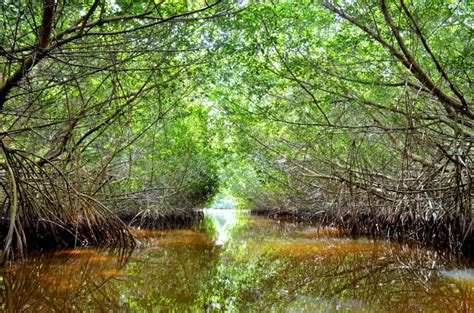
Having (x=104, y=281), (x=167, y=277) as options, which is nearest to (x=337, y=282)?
(x=167, y=277)

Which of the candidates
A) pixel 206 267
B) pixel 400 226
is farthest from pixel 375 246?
pixel 206 267

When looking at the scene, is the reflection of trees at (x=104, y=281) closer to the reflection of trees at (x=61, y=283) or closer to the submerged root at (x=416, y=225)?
the reflection of trees at (x=61, y=283)

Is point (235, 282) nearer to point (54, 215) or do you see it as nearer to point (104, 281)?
point (104, 281)

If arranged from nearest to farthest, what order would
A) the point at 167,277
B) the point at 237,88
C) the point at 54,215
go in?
1. the point at 167,277
2. the point at 54,215
3. the point at 237,88

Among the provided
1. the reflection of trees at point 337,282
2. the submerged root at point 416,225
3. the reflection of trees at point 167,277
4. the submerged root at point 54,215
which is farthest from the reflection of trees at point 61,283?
the submerged root at point 416,225

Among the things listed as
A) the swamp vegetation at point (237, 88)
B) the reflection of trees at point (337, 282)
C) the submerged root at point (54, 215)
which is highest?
the swamp vegetation at point (237, 88)

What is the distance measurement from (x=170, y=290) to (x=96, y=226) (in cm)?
267

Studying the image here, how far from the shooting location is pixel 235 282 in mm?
2705

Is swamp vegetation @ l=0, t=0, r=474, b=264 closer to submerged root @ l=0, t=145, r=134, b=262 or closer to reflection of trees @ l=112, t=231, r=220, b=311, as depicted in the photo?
submerged root @ l=0, t=145, r=134, b=262

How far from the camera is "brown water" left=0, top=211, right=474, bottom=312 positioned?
2.11m

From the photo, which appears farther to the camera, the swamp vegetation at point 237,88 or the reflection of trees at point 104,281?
the swamp vegetation at point 237,88

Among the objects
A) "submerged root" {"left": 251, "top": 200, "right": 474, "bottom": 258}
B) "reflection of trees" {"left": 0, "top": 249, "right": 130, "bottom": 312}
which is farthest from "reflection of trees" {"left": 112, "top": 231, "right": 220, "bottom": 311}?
"submerged root" {"left": 251, "top": 200, "right": 474, "bottom": 258}

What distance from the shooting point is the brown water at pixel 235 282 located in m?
2.11

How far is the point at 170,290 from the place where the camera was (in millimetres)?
2436
